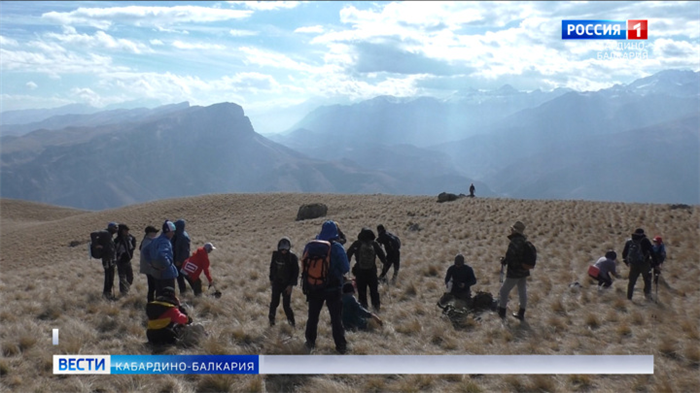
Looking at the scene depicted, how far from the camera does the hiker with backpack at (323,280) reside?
25.4 feet

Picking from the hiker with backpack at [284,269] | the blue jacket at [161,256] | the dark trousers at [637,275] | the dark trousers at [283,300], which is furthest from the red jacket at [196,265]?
the dark trousers at [637,275]

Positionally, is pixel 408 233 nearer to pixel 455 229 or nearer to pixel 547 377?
pixel 455 229

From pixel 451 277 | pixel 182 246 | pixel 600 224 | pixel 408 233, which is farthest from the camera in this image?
pixel 408 233

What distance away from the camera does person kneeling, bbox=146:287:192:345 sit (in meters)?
8.20

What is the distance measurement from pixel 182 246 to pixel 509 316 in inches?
329

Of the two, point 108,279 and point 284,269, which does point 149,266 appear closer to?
point 108,279

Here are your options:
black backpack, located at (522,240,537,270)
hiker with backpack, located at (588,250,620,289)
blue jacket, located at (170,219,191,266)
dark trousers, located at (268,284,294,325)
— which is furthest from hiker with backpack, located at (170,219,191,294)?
hiker with backpack, located at (588,250,620,289)

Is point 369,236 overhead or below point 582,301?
overhead

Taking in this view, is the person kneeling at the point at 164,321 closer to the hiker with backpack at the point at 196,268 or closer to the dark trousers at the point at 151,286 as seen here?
the dark trousers at the point at 151,286

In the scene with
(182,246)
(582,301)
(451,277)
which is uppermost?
(182,246)

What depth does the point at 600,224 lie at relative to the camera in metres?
27.6

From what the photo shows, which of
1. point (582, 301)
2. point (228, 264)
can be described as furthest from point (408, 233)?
point (582, 301)

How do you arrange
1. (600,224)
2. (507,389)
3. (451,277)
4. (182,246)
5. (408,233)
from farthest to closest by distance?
(408,233), (600,224), (182,246), (451,277), (507,389)

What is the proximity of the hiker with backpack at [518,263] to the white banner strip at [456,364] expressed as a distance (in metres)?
2.52
